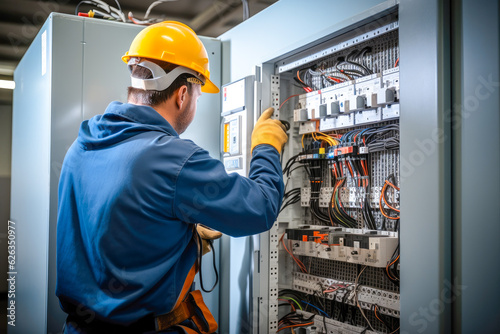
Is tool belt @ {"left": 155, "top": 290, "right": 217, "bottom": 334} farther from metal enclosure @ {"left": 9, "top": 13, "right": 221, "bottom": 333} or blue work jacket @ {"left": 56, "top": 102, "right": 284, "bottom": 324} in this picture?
metal enclosure @ {"left": 9, "top": 13, "right": 221, "bottom": 333}

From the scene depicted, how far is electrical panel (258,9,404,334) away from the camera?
5.75 feet

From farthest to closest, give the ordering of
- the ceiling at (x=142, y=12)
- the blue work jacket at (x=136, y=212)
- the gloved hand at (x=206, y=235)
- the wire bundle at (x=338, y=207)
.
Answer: the ceiling at (x=142, y=12) < the wire bundle at (x=338, y=207) < the gloved hand at (x=206, y=235) < the blue work jacket at (x=136, y=212)

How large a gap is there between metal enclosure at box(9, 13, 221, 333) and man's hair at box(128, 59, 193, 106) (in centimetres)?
76

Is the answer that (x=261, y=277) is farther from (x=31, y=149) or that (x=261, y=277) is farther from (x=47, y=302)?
(x=31, y=149)

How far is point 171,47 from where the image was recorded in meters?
1.55

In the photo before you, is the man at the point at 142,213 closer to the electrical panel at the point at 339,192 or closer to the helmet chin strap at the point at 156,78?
the helmet chin strap at the point at 156,78

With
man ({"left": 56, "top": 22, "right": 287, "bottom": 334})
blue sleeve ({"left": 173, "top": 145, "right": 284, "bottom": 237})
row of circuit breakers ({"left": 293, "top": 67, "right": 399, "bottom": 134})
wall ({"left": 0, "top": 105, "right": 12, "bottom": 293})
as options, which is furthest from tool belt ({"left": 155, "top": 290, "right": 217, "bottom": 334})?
wall ({"left": 0, "top": 105, "right": 12, "bottom": 293})

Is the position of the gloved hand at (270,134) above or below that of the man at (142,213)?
above

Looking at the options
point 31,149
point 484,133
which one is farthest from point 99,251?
point 31,149

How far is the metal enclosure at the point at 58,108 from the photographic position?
2.10 m

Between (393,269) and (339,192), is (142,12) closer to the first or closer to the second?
(339,192)

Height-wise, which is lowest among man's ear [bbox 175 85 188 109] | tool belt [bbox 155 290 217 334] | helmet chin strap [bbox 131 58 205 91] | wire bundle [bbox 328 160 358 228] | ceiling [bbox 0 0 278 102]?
tool belt [bbox 155 290 217 334]

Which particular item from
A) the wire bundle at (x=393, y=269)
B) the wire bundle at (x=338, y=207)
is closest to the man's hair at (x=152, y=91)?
the wire bundle at (x=338, y=207)

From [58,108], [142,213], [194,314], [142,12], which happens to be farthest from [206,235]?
[142,12]
